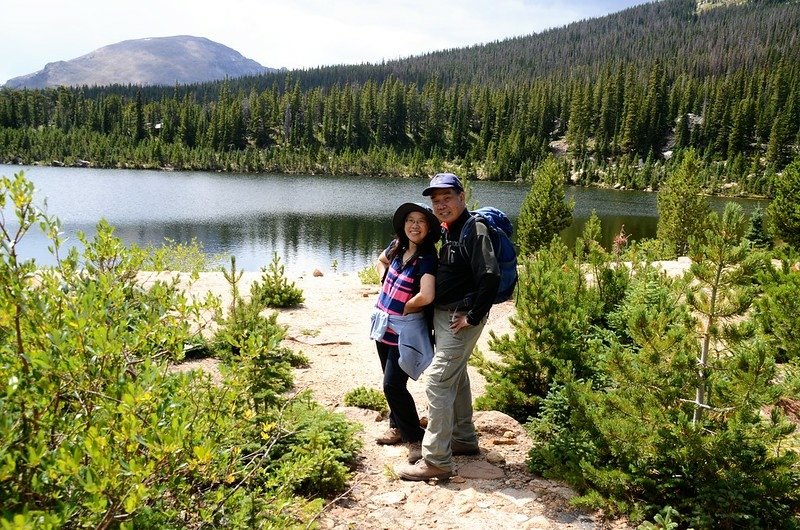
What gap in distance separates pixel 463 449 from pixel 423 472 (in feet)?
2.16

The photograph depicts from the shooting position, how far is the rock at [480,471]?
4.40m

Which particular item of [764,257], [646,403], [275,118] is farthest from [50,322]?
[275,118]

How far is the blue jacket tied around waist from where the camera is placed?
14.5 ft

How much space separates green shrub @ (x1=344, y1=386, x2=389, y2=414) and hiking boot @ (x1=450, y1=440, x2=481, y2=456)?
1.24 metres

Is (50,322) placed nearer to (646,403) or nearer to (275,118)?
(646,403)

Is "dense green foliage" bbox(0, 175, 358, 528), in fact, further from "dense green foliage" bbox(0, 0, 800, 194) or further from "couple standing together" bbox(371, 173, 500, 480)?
"dense green foliage" bbox(0, 0, 800, 194)

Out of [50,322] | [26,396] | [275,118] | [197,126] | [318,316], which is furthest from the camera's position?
[275,118]

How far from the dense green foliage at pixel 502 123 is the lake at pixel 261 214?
23.5m

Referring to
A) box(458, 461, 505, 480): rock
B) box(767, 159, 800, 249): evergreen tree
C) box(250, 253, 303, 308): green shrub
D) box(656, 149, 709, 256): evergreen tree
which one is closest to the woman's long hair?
box(458, 461, 505, 480): rock

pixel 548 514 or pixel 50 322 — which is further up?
pixel 50 322

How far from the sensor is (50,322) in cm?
204

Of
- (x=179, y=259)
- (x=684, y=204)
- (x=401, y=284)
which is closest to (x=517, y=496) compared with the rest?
(x=401, y=284)

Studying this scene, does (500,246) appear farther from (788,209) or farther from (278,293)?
(788,209)

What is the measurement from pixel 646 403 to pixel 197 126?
11384cm
